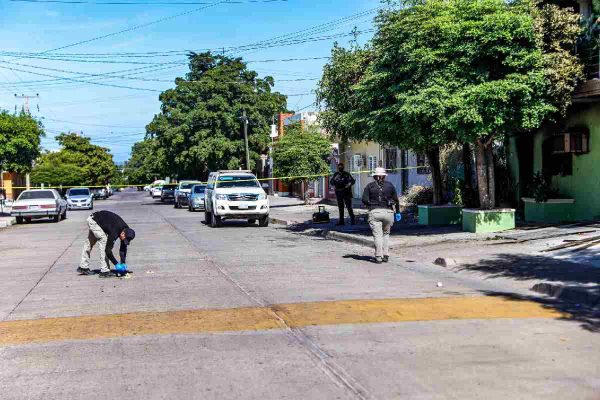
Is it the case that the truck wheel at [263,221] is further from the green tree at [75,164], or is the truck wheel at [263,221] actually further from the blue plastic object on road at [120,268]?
the green tree at [75,164]

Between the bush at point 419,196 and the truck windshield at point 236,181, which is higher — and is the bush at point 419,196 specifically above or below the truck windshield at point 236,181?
below

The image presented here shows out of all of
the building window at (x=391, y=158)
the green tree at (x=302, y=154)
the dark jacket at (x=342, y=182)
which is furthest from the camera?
the green tree at (x=302, y=154)

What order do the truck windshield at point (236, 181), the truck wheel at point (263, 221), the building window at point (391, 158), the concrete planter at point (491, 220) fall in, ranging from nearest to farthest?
the concrete planter at point (491, 220)
the truck wheel at point (263, 221)
the truck windshield at point (236, 181)
the building window at point (391, 158)

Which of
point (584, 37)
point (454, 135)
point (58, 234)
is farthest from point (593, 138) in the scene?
point (58, 234)

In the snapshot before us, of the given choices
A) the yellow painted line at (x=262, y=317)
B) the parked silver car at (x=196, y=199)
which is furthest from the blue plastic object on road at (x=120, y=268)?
the parked silver car at (x=196, y=199)

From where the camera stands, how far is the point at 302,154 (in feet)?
126

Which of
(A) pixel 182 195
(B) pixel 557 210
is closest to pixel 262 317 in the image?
(B) pixel 557 210

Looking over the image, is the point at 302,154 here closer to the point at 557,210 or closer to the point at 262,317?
the point at 557,210

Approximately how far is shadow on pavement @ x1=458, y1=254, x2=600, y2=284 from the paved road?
702 millimetres

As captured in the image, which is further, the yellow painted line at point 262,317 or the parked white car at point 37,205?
the parked white car at point 37,205

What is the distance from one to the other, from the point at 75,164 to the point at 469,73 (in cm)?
7847

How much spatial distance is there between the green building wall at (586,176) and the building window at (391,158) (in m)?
14.5

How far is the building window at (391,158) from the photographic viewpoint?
1303 inches

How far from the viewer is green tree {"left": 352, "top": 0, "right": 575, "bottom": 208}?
50.0ft
